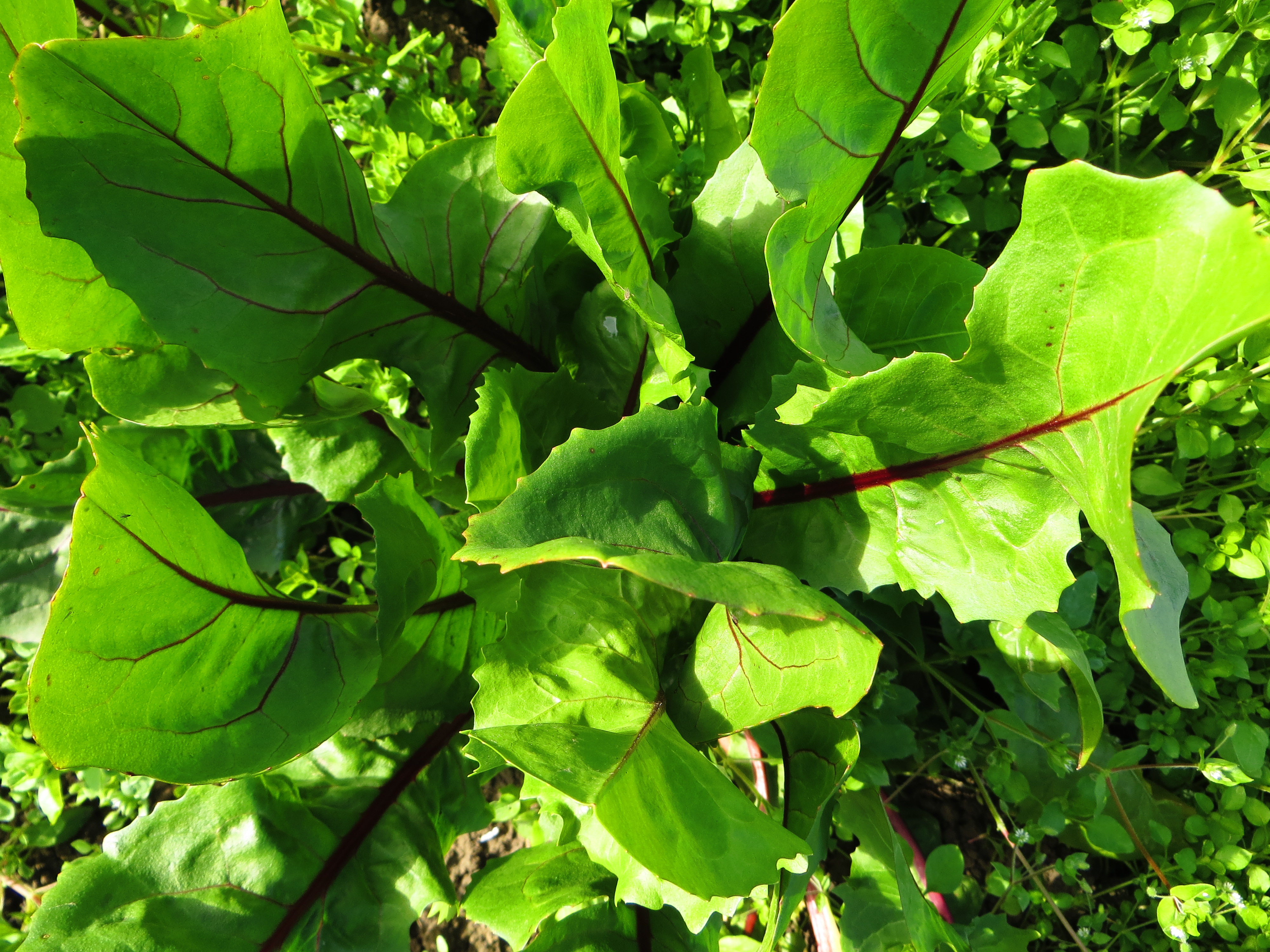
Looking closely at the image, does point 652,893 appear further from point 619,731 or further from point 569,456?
point 569,456

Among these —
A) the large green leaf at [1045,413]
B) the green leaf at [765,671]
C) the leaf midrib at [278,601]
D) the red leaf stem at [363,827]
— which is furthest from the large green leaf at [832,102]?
the red leaf stem at [363,827]

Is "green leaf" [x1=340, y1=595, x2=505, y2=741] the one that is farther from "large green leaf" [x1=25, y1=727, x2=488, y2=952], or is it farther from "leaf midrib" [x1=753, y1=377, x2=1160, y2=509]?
"leaf midrib" [x1=753, y1=377, x2=1160, y2=509]

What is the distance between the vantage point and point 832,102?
2.35ft

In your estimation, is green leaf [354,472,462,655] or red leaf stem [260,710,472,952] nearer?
green leaf [354,472,462,655]

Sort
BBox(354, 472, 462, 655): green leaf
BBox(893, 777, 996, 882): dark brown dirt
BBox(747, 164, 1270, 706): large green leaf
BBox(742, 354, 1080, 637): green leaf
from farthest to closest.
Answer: BBox(893, 777, 996, 882): dark brown dirt, BBox(354, 472, 462, 655): green leaf, BBox(742, 354, 1080, 637): green leaf, BBox(747, 164, 1270, 706): large green leaf

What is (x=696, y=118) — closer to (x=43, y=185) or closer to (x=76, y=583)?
(x=43, y=185)

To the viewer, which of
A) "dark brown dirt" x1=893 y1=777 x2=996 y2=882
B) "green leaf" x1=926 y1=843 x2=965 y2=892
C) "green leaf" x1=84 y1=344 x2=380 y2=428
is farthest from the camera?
"dark brown dirt" x1=893 y1=777 x2=996 y2=882

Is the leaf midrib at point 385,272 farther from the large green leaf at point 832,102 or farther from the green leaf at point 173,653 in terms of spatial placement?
the large green leaf at point 832,102

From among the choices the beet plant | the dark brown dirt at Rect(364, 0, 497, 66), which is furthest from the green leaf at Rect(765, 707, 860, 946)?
the dark brown dirt at Rect(364, 0, 497, 66)

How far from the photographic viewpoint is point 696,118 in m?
1.11

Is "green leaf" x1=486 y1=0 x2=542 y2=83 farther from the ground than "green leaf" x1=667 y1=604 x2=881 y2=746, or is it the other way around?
"green leaf" x1=486 y1=0 x2=542 y2=83

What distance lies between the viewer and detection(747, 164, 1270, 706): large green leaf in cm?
53

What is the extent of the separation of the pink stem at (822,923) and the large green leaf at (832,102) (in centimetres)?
98

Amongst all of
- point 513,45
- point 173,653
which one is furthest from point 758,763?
point 513,45
